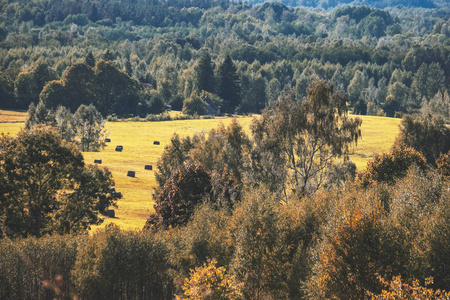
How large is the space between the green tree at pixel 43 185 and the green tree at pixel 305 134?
2230 cm

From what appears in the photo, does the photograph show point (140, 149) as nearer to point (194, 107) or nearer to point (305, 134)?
point (305, 134)

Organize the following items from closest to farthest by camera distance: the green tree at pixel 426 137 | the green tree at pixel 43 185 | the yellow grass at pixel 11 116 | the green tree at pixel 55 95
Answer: the green tree at pixel 43 185 → the green tree at pixel 426 137 → the yellow grass at pixel 11 116 → the green tree at pixel 55 95

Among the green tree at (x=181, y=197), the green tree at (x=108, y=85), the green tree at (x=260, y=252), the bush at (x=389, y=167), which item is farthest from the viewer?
the green tree at (x=108, y=85)

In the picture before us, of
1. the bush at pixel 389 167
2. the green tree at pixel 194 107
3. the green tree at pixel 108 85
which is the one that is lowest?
the bush at pixel 389 167

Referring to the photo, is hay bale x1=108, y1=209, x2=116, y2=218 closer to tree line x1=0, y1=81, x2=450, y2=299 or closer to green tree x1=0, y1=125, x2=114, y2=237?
tree line x1=0, y1=81, x2=450, y2=299

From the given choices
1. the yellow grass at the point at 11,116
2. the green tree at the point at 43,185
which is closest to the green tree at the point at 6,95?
the yellow grass at the point at 11,116

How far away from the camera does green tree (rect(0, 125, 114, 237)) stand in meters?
48.6

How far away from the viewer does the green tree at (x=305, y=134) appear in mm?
60969

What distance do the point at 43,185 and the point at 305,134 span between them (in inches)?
1268

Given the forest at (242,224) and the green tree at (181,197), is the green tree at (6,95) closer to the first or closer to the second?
the forest at (242,224)

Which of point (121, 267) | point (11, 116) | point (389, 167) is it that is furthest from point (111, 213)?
point (11, 116)

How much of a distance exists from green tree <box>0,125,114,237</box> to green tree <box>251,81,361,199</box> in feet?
73.2

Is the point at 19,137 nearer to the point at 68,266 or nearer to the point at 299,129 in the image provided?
the point at 68,266

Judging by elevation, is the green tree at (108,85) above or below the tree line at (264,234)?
above
